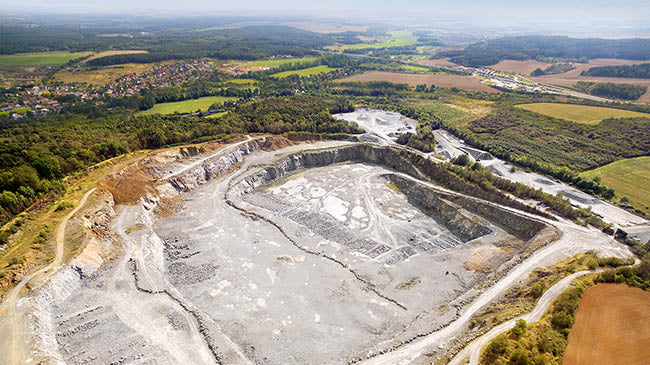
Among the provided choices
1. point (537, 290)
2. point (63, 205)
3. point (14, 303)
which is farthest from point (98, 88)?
point (537, 290)

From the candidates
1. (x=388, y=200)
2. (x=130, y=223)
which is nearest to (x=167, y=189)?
(x=130, y=223)

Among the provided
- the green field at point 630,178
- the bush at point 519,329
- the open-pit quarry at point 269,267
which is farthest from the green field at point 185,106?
the green field at point 630,178

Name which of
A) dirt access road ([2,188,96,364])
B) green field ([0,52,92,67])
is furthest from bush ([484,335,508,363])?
green field ([0,52,92,67])

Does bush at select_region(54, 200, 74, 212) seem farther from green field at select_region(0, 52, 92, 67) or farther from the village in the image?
green field at select_region(0, 52, 92, 67)

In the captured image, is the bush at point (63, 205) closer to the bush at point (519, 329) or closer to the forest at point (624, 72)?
the bush at point (519, 329)

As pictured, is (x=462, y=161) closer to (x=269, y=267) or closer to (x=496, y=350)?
(x=496, y=350)

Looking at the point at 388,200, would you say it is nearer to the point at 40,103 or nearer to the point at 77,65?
the point at 40,103
